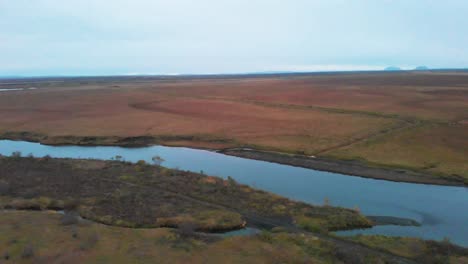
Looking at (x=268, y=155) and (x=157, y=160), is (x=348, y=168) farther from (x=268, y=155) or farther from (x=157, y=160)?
(x=157, y=160)

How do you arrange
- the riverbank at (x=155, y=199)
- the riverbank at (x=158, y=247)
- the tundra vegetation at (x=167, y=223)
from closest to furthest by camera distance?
the riverbank at (x=158, y=247)
the tundra vegetation at (x=167, y=223)
the riverbank at (x=155, y=199)

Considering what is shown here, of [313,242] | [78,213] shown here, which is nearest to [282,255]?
[313,242]

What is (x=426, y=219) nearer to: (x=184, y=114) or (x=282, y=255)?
(x=282, y=255)

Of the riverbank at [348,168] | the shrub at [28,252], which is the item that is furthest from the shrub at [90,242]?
the riverbank at [348,168]

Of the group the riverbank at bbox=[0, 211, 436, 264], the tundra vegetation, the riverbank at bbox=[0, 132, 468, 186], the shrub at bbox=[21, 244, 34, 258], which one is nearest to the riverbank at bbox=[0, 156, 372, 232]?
the tundra vegetation

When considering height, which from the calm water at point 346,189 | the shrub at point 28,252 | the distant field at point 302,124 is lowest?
the calm water at point 346,189

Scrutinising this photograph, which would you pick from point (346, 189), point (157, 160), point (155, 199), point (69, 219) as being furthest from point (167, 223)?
point (157, 160)

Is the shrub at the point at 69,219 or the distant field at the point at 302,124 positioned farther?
the distant field at the point at 302,124

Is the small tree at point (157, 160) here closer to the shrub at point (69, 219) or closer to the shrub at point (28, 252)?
the shrub at point (69, 219)

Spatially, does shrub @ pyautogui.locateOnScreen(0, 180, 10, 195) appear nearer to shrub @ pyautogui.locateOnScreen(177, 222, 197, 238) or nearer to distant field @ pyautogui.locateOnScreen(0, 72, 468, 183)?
shrub @ pyautogui.locateOnScreen(177, 222, 197, 238)
